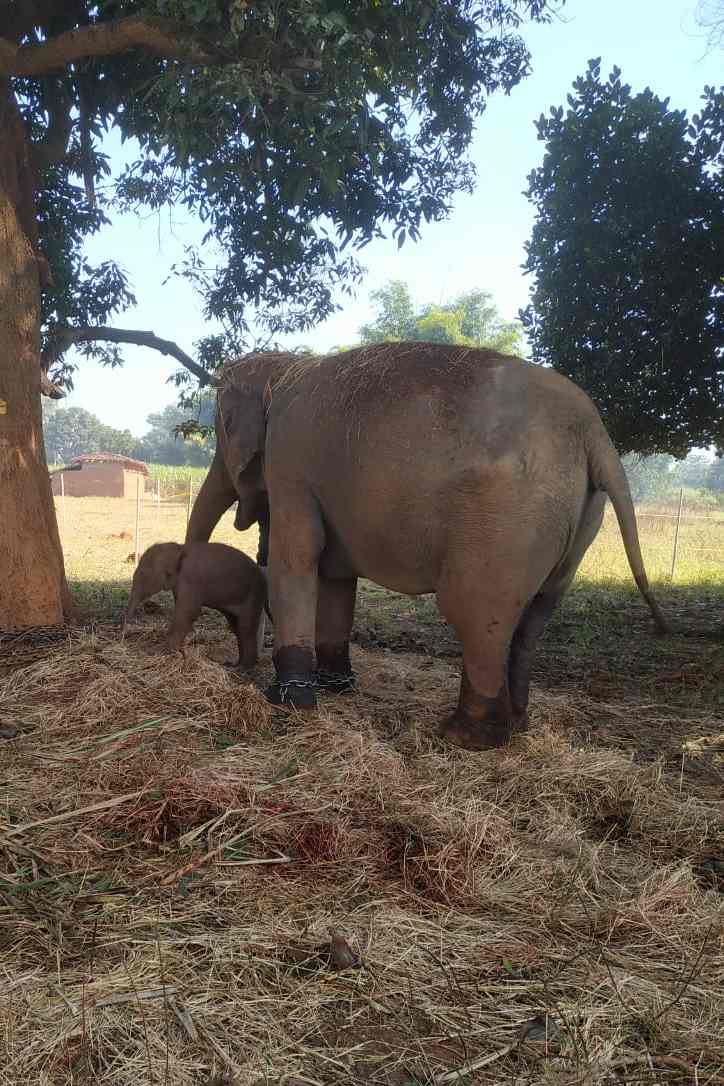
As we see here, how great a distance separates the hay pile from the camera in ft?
6.73

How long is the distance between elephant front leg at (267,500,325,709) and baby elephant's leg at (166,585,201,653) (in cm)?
93

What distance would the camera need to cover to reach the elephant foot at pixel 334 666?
606cm

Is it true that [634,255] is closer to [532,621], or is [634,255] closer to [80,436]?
[532,621]

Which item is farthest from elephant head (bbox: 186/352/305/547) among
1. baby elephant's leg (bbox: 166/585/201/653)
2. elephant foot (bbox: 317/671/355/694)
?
elephant foot (bbox: 317/671/355/694)

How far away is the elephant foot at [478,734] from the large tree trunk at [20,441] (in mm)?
3662

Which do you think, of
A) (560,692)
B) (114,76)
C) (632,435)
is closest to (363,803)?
(560,692)

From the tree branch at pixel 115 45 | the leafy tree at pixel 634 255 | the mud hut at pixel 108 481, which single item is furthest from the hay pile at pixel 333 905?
the mud hut at pixel 108 481

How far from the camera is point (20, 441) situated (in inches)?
256

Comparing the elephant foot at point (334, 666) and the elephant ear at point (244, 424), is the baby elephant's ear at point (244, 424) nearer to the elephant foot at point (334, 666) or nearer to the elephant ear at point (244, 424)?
the elephant ear at point (244, 424)

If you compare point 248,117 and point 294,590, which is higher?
point 248,117

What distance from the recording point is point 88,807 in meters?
3.23

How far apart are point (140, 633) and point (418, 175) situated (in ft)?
18.2

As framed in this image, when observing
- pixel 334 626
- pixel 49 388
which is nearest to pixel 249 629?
pixel 334 626

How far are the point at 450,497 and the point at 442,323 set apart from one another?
4670 centimetres
